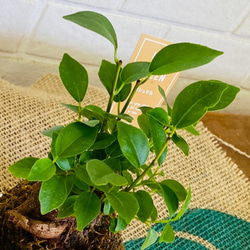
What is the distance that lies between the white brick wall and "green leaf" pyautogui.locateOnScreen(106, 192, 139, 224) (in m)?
0.58

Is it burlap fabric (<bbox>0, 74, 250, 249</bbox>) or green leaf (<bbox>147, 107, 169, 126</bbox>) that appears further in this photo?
burlap fabric (<bbox>0, 74, 250, 249</bbox>)

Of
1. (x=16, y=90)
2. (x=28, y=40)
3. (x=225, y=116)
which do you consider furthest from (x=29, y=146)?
(x=225, y=116)

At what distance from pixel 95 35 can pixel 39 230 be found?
597 mm

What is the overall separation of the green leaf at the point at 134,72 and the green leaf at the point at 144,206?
108mm

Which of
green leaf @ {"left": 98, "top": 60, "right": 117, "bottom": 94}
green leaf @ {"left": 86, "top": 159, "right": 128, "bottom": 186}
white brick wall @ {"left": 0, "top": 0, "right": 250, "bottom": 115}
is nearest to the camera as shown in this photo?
green leaf @ {"left": 86, "top": 159, "right": 128, "bottom": 186}

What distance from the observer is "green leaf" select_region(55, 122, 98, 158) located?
1.27ft

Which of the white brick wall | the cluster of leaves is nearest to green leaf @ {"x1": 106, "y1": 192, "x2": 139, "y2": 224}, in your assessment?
the cluster of leaves

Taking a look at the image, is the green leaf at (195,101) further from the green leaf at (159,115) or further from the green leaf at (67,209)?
the green leaf at (67,209)

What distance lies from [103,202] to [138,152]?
0.09 meters

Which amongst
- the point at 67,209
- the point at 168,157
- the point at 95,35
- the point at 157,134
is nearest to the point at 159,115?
the point at 157,134

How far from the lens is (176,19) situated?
0.98 m

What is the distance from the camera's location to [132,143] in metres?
0.39

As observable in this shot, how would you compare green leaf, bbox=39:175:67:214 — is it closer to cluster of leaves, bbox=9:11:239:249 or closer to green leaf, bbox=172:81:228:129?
cluster of leaves, bbox=9:11:239:249

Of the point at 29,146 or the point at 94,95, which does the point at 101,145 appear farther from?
the point at 94,95
